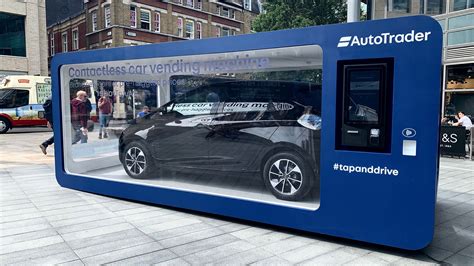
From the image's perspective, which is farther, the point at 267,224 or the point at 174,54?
the point at 174,54

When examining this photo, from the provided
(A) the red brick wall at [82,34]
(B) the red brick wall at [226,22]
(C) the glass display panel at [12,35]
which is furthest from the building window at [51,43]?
(B) the red brick wall at [226,22]

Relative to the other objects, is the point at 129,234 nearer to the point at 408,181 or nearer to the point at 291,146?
the point at 291,146

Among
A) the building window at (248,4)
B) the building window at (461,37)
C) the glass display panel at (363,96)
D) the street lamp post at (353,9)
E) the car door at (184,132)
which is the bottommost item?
the car door at (184,132)

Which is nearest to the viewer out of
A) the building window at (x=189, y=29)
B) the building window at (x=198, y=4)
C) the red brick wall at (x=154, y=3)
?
the red brick wall at (x=154, y=3)

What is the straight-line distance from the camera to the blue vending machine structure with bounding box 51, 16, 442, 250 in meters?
3.75

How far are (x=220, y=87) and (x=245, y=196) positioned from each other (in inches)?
64.0

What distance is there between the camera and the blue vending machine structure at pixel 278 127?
375 cm

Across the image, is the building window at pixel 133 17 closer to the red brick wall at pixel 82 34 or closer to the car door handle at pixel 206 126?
the red brick wall at pixel 82 34

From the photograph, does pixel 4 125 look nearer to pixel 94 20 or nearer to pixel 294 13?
pixel 294 13

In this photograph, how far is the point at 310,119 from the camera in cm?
486

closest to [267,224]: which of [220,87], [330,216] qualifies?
[330,216]

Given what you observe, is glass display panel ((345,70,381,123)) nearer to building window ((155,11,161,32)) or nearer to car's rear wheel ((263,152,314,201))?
car's rear wheel ((263,152,314,201))

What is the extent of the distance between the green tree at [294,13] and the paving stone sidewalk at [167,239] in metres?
19.3

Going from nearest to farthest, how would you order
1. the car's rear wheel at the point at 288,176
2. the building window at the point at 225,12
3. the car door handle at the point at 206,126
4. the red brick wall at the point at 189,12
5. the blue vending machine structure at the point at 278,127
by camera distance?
the blue vending machine structure at the point at 278,127, the car's rear wheel at the point at 288,176, the car door handle at the point at 206,126, the red brick wall at the point at 189,12, the building window at the point at 225,12
